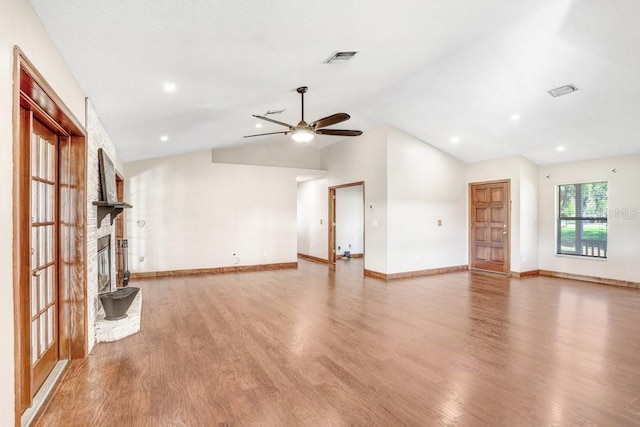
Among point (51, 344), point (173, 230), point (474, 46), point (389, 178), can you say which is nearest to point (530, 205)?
point (389, 178)

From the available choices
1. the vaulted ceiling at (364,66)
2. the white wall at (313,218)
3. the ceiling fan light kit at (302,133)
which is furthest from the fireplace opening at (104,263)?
the white wall at (313,218)

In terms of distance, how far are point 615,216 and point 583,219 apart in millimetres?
560

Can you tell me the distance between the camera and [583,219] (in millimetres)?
6980

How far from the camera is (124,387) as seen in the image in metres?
2.64

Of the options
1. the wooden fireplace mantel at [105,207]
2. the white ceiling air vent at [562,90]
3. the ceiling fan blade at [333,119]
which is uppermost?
the white ceiling air vent at [562,90]

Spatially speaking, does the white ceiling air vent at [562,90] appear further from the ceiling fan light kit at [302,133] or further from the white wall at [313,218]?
the white wall at [313,218]

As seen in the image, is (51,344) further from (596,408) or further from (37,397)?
(596,408)

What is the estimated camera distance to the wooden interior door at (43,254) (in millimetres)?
2418

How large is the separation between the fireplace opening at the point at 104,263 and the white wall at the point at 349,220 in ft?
21.4

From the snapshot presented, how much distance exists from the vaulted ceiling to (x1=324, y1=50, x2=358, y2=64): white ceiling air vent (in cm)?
8

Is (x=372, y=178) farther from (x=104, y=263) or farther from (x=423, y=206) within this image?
(x=104, y=263)

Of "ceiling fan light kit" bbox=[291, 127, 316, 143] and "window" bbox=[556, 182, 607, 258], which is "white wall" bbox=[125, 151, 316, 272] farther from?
"window" bbox=[556, 182, 607, 258]

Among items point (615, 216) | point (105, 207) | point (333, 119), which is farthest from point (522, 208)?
point (105, 207)

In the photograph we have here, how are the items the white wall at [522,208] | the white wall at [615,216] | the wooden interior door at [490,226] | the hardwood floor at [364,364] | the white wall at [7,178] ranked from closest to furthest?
1. the white wall at [7,178]
2. the hardwood floor at [364,364]
3. the white wall at [615,216]
4. the white wall at [522,208]
5. the wooden interior door at [490,226]
